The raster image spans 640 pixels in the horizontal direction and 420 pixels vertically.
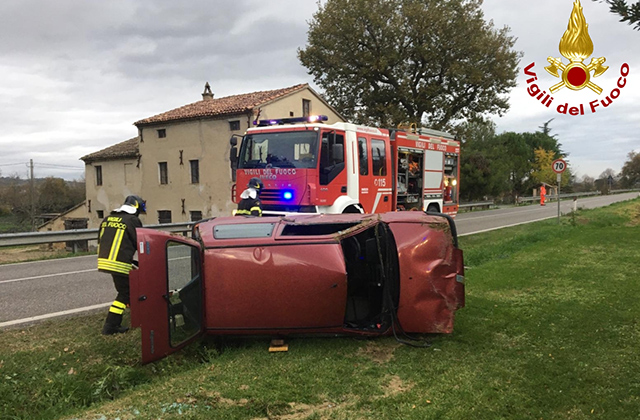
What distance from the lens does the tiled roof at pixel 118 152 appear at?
30.5 m

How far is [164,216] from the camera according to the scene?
94.4 ft

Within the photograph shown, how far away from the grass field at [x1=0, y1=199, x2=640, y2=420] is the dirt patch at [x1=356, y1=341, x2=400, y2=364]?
2cm

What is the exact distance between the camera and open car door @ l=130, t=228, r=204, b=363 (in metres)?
4.02

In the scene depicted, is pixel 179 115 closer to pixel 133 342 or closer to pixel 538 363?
pixel 133 342

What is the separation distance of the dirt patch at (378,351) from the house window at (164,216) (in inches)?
1008

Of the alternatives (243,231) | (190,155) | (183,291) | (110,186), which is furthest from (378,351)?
(110,186)

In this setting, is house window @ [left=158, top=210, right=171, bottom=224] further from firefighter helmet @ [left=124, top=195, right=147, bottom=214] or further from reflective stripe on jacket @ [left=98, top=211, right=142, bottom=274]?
reflective stripe on jacket @ [left=98, top=211, right=142, bottom=274]

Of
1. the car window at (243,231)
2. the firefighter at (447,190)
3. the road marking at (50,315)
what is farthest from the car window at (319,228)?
the firefighter at (447,190)

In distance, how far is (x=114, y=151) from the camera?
3203 cm

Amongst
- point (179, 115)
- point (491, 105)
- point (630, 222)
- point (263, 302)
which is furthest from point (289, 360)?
point (491, 105)

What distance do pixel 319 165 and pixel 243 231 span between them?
14.6 ft

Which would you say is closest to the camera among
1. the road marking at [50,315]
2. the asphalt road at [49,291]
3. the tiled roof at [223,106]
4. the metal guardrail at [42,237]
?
the road marking at [50,315]

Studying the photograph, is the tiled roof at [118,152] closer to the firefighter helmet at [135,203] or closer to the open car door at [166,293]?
the firefighter helmet at [135,203]

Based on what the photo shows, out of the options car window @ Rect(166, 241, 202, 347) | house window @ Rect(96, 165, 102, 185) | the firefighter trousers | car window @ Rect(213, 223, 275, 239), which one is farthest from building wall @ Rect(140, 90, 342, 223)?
car window @ Rect(166, 241, 202, 347)
